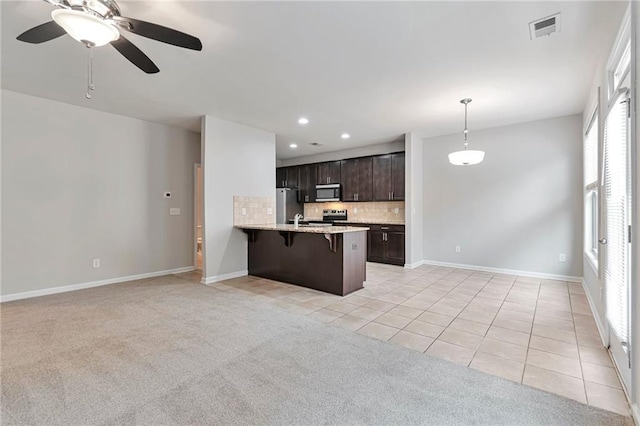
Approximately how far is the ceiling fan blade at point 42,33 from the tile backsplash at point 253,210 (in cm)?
323

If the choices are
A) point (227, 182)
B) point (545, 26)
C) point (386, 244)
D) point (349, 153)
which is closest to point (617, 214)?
point (545, 26)

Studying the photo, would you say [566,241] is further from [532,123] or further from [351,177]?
[351,177]

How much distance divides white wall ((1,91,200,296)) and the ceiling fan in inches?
104

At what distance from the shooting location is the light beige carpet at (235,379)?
5.44 feet

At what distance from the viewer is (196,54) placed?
273 centimetres

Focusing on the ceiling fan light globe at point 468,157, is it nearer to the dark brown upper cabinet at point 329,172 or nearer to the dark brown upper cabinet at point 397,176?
the dark brown upper cabinet at point 397,176

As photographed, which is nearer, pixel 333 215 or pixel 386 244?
pixel 386 244

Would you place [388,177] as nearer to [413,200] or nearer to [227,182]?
[413,200]

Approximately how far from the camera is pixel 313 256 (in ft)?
14.2

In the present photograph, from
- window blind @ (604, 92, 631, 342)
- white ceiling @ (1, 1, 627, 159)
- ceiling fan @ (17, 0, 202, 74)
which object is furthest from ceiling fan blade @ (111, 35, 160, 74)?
window blind @ (604, 92, 631, 342)

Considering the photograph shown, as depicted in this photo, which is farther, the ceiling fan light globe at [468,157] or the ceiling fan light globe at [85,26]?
the ceiling fan light globe at [468,157]

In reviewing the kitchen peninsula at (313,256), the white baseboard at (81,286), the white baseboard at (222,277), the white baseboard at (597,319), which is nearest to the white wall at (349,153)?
the kitchen peninsula at (313,256)

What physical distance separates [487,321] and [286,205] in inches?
210

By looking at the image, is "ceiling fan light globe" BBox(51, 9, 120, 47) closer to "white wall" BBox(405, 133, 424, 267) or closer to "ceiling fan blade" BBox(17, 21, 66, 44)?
"ceiling fan blade" BBox(17, 21, 66, 44)
